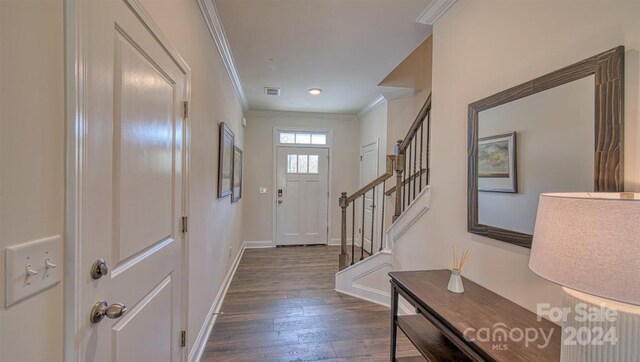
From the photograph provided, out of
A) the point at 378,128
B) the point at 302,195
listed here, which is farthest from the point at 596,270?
the point at 302,195

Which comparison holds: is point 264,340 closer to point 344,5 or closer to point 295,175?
point 344,5

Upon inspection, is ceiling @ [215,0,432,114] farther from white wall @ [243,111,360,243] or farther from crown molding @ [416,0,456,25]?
white wall @ [243,111,360,243]

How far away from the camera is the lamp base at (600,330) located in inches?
26.2

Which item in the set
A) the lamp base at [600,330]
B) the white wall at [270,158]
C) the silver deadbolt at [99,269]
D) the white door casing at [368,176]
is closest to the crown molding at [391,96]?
the white door casing at [368,176]

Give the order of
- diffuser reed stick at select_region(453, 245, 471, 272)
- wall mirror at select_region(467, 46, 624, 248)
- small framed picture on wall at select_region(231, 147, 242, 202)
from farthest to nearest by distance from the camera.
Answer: small framed picture on wall at select_region(231, 147, 242, 202), diffuser reed stick at select_region(453, 245, 471, 272), wall mirror at select_region(467, 46, 624, 248)

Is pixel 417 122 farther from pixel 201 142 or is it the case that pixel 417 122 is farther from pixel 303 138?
pixel 303 138

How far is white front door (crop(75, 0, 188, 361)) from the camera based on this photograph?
775 mm

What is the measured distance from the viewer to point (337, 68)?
9.80 ft

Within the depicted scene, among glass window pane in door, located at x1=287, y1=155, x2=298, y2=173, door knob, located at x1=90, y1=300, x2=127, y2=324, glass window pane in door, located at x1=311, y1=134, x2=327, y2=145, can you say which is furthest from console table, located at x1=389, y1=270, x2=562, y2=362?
glass window pane in door, located at x1=311, y1=134, x2=327, y2=145

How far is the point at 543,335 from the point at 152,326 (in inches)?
62.4

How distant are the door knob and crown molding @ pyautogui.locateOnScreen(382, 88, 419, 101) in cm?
367

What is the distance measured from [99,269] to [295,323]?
194cm

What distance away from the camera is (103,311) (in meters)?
0.82

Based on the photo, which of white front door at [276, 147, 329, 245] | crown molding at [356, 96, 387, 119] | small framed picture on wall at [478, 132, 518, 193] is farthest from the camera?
white front door at [276, 147, 329, 245]
